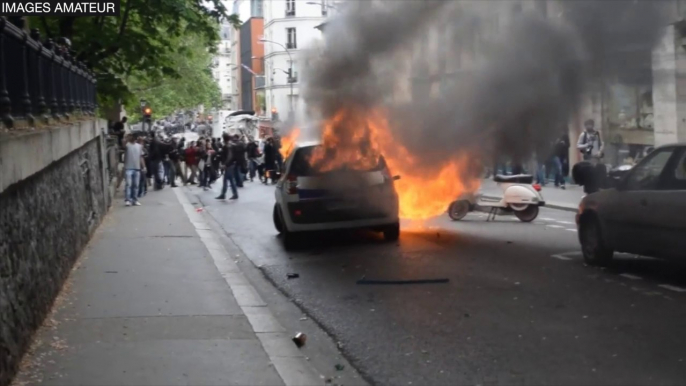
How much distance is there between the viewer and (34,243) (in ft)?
25.6

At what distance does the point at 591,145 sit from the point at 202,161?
15.8 metres

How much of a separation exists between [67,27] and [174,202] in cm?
523

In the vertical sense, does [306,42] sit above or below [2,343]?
above

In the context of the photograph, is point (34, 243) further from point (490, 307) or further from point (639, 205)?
point (639, 205)

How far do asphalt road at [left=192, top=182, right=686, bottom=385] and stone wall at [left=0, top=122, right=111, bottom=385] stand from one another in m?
2.49

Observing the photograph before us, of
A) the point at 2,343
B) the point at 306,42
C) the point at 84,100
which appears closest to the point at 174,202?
the point at 84,100

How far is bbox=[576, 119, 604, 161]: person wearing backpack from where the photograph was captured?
1825cm

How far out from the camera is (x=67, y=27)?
1978 centimetres

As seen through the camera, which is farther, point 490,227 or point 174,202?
point 174,202

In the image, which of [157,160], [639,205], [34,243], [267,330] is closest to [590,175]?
[639,205]

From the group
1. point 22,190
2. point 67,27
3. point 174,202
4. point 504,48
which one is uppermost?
point 67,27

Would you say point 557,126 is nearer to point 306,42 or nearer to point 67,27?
point 306,42

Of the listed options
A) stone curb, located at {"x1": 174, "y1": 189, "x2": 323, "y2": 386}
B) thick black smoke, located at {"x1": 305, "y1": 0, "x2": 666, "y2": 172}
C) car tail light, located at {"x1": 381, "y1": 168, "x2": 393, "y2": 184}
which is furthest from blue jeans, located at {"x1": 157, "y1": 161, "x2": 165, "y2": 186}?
car tail light, located at {"x1": 381, "y1": 168, "x2": 393, "y2": 184}

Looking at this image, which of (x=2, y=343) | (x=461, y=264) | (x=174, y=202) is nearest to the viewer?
(x=2, y=343)
